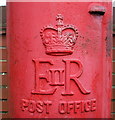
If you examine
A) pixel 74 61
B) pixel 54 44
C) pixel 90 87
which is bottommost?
pixel 90 87

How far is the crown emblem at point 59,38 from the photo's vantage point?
1481 millimetres

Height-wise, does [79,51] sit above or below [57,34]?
below

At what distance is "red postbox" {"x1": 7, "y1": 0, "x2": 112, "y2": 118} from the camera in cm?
149

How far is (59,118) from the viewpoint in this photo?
5.02 feet

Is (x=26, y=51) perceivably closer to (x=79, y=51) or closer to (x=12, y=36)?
(x=12, y=36)

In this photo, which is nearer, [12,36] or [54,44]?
[54,44]

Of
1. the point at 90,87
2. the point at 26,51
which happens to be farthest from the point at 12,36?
the point at 90,87

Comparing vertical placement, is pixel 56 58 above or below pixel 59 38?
below

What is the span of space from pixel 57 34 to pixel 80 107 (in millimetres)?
474

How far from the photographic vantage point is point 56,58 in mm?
1487

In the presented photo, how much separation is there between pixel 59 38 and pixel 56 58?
0.12 meters

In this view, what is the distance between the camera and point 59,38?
1.48 metres

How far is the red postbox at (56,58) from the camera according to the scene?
149 centimetres

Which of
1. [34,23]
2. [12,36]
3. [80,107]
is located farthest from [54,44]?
[80,107]
